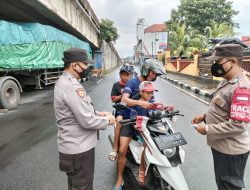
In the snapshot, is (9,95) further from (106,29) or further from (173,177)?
(106,29)

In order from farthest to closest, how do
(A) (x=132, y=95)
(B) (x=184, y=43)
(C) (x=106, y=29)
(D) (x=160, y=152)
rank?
(C) (x=106, y=29) < (B) (x=184, y=43) < (A) (x=132, y=95) < (D) (x=160, y=152)

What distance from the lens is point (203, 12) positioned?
36.8m

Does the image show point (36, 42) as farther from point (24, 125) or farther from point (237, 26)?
point (237, 26)

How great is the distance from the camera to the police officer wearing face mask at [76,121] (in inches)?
90.1

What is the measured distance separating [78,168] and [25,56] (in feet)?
30.7

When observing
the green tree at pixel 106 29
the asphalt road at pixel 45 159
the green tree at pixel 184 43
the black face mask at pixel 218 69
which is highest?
the green tree at pixel 106 29

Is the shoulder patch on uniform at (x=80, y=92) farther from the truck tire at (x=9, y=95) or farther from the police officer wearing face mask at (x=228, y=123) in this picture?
the truck tire at (x=9, y=95)

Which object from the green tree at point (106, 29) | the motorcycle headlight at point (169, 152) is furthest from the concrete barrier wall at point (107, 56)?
the motorcycle headlight at point (169, 152)

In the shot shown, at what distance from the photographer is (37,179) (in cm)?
366

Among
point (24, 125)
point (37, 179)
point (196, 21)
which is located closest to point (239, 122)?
point (37, 179)

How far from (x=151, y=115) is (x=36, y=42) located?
10.1m

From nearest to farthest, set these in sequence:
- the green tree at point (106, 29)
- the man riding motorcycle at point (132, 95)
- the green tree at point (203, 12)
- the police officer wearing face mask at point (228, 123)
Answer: the police officer wearing face mask at point (228, 123) → the man riding motorcycle at point (132, 95) → the green tree at point (106, 29) → the green tree at point (203, 12)

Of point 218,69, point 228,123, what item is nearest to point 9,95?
point 218,69

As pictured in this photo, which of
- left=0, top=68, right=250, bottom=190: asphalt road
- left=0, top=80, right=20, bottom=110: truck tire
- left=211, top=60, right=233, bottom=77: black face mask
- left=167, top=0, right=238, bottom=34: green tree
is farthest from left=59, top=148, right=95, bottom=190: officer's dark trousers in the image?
left=167, top=0, right=238, bottom=34: green tree
